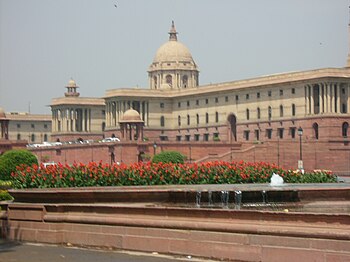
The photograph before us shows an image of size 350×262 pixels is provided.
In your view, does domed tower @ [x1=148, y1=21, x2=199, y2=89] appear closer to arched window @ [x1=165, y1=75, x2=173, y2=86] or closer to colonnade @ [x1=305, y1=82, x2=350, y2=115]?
arched window @ [x1=165, y1=75, x2=173, y2=86]

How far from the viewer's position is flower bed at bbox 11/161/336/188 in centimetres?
2423

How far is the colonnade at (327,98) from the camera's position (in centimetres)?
9231

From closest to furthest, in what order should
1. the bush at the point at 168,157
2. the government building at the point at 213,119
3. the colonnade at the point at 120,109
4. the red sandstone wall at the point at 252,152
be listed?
1. the bush at the point at 168,157
2. the red sandstone wall at the point at 252,152
3. the government building at the point at 213,119
4. the colonnade at the point at 120,109

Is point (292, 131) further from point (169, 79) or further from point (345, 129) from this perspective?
point (169, 79)

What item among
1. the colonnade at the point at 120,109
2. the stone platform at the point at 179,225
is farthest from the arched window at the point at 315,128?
the stone platform at the point at 179,225

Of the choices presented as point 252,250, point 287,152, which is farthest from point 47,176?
point 287,152

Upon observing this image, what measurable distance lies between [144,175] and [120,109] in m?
92.1

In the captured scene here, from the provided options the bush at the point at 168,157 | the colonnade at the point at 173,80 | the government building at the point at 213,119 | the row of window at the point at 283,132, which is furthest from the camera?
the colonnade at the point at 173,80

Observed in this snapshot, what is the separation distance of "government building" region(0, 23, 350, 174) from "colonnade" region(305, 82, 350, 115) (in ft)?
0.31

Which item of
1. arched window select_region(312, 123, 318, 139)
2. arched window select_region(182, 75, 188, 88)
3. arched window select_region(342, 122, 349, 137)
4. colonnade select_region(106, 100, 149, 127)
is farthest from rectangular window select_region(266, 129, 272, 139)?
A: arched window select_region(182, 75, 188, 88)

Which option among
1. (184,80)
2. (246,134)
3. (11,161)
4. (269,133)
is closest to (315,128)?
(269,133)

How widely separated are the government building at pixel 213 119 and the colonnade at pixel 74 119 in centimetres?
13

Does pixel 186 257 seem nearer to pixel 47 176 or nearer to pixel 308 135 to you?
pixel 47 176

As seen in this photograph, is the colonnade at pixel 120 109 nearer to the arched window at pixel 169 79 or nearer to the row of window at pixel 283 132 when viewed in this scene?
A: the arched window at pixel 169 79
